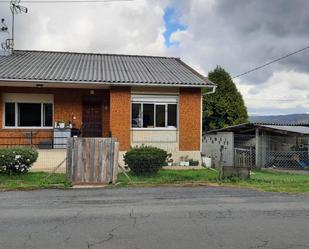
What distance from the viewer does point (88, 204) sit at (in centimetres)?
1081

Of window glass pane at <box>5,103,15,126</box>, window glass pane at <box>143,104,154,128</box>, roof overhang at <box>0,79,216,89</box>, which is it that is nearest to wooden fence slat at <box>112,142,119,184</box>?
roof overhang at <box>0,79,216,89</box>

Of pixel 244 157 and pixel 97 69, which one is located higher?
pixel 97 69

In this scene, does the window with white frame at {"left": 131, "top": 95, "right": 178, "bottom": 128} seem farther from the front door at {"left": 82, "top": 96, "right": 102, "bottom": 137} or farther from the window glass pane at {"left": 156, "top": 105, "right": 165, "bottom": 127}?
the front door at {"left": 82, "top": 96, "right": 102, "bottom": 137}

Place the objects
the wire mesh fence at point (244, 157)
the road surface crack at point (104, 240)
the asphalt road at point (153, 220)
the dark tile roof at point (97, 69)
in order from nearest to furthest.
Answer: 1. the road surface crack at point (104, 240)
2. the asphalt road at point (153, 220)
3. the dark tile roof at point (97, 69)
4. the wire mesh fence at point (244, 157)

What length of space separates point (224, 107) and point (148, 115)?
13258mm

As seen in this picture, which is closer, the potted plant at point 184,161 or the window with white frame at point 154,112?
the potted plant at point 184,161

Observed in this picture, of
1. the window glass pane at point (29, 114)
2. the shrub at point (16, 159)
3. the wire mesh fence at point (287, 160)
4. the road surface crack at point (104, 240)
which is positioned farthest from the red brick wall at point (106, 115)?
the road surface crack at point (104, 240)

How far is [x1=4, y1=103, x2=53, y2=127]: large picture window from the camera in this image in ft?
70.0

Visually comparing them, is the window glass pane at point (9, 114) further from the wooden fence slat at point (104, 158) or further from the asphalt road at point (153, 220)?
the asphalt road at point (153, 220)

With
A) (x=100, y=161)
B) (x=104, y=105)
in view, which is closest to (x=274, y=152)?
(x=104, y=105)

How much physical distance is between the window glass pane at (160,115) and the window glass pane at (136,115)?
0.83m

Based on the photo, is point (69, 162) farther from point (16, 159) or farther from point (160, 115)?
point (160, 115)

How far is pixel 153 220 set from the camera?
8711 millimetres

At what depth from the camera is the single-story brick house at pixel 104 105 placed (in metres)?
20.4
